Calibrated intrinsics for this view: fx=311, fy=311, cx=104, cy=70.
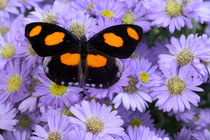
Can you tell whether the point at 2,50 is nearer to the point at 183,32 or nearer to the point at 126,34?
the point at 126,34

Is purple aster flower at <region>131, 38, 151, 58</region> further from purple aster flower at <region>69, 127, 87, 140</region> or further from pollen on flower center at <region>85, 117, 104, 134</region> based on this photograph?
purple aster flower at <region>69, 127, 87, 140</region>

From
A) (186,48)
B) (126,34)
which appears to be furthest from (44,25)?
(186,48)

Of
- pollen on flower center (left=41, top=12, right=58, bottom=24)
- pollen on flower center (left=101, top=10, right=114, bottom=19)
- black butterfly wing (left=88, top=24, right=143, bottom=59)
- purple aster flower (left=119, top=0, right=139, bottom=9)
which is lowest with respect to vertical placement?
black butterfly wing (left=88, top=24, right=143, bottom=59)

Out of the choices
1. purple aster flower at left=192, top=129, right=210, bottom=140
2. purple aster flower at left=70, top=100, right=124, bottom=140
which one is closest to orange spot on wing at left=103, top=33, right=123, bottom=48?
purple aster flower at left=70, top=100, right=124, bottom=140

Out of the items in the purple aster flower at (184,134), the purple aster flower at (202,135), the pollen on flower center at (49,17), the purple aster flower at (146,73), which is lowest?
the purple aster flower at (184,134)

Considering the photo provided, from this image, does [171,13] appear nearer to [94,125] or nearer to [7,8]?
[94,125]

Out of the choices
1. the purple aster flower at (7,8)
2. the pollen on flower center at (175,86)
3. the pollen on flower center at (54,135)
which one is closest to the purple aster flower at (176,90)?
the pollen on flower center at (175,86)

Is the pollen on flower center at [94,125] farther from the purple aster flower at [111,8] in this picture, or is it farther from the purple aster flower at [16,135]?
the purple aster flower at [111,8]
